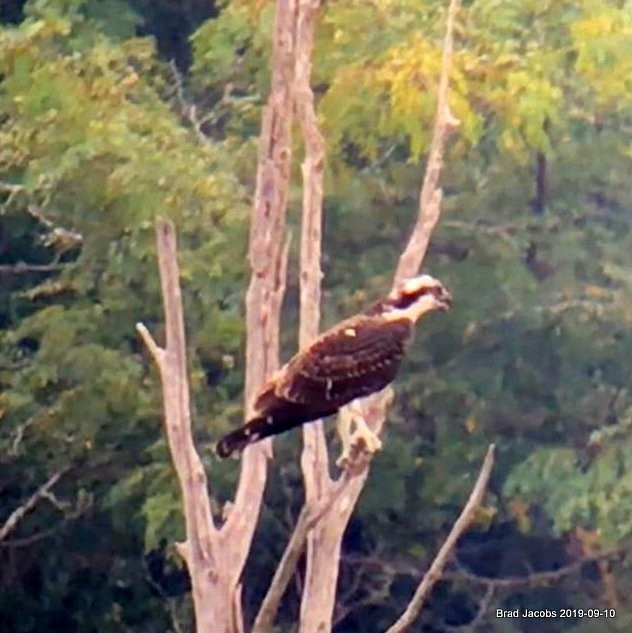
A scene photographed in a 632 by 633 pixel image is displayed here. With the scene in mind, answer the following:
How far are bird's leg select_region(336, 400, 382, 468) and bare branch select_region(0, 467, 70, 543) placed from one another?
2998 mm

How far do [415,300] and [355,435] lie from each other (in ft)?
1.27

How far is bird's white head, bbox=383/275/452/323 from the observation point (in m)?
4.37

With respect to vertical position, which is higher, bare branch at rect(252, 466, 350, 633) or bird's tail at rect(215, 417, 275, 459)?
A: bird's tail at rect(215, 417, 275, 459)

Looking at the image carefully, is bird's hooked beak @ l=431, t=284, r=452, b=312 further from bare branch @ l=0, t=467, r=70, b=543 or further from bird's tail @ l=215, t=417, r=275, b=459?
bare branch @ l=0, t=467, r=70, b=543

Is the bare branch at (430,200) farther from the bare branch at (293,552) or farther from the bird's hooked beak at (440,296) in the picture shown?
the bare branch at (293,552)

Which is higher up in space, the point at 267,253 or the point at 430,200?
the point at 430,200

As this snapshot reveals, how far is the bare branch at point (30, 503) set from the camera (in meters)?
7.27

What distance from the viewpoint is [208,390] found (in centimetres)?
762

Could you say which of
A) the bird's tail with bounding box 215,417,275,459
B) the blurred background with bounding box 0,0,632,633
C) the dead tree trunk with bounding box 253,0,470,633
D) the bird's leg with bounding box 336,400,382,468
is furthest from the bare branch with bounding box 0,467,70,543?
the bird's tail with bounding box 215,417,275,459

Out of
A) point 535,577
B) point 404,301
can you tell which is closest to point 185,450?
point 404,301

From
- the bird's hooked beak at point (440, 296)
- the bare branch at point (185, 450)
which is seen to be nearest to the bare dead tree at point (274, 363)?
the bare branch at point (185, 450)

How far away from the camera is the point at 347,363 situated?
4.21 metres

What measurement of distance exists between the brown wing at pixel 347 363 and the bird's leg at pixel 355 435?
55 millimetres

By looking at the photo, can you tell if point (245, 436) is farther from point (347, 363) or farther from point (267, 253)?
point (267, 253)
